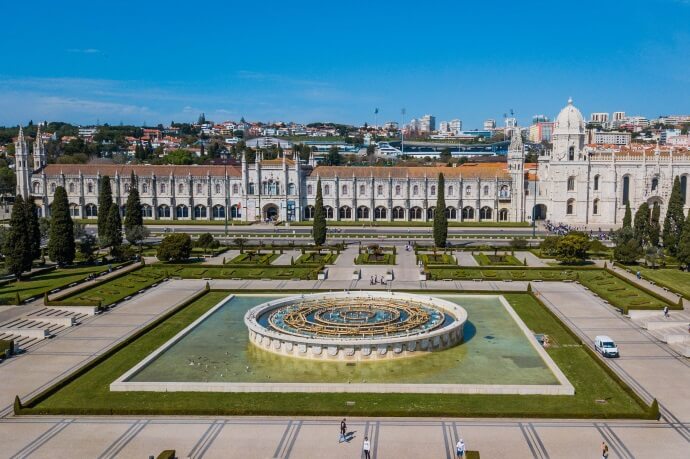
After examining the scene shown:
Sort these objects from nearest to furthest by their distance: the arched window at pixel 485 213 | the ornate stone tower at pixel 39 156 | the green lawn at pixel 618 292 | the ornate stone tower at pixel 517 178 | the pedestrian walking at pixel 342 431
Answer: the pedestrian walking at pixel 342 431 < the green lawn at pixel 618 292 < the ornate stone tower at pixel 517 178 < the arched window at pixel 485 213 < the ornate stone tower at pixel 39 156

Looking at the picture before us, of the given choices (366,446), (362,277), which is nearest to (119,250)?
(362,277)

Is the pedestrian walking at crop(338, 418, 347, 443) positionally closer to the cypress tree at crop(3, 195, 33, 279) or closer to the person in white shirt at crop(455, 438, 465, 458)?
the person in white shirt at crop(455, 438, 465, 458)

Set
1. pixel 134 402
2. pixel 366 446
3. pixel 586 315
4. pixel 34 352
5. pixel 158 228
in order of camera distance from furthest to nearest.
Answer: pixel 158 228 → pixel 586 315 → pixel 34 352 → pixel 134 402 → pixel 366 446

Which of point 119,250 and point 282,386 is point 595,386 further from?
point 119,250

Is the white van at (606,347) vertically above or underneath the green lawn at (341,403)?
above

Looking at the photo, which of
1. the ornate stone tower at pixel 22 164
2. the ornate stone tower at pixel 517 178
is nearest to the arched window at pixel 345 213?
the ornate stone tower at pixel 517 178

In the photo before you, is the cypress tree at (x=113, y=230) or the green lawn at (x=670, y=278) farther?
the cypress tree at (x=113, y=230)

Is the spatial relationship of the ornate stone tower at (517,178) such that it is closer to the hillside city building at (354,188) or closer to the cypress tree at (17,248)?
the hillside city building at (354,188)

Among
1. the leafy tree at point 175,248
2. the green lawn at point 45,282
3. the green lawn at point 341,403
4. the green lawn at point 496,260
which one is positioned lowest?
the green lawn at point 341,403
